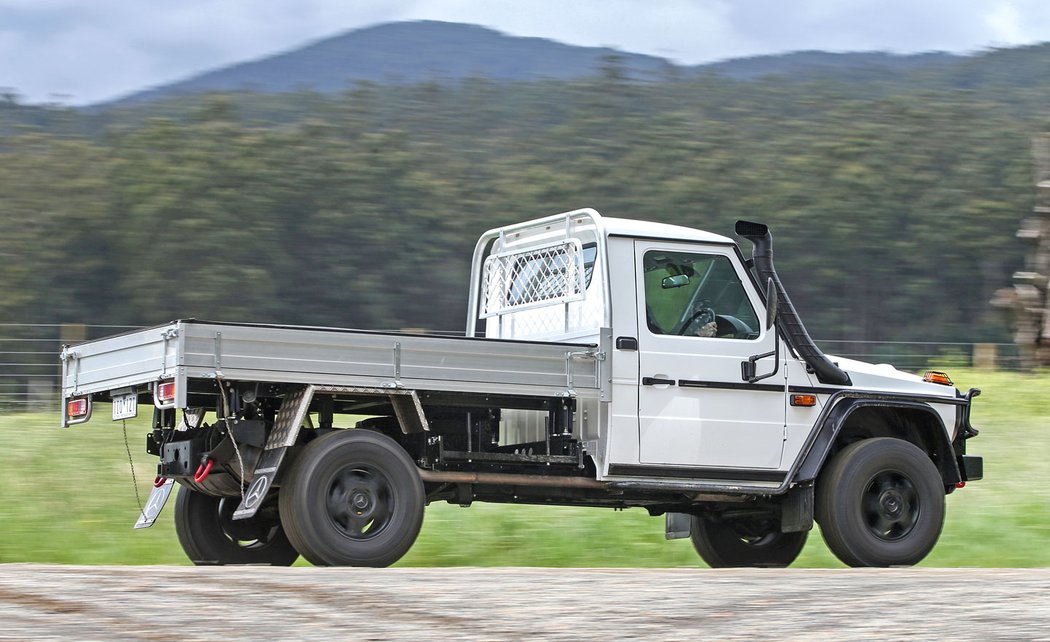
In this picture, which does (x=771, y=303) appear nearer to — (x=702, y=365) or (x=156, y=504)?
(x=702, y=365)

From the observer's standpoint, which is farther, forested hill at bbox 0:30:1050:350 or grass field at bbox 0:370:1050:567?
forested hill at bbox 0:30:1050:350

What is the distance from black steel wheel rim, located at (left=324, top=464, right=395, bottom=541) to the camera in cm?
856

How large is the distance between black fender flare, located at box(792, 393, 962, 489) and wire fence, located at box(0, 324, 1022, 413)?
26.7ft

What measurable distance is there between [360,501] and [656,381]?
205 centimetres

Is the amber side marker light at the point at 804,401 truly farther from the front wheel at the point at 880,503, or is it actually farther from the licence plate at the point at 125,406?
the licence plate at the point at 125,406

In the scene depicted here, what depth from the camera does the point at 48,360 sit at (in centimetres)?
2283

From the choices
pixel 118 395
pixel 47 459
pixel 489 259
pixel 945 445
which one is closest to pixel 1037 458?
pixel 945 445

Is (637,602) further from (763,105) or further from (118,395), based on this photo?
(763,105)

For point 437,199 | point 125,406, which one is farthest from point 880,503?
point 437,199

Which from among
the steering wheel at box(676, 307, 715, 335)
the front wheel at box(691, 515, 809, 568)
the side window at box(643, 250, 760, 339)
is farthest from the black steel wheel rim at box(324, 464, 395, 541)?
the front wheel at box(691, 515, 809, 568)

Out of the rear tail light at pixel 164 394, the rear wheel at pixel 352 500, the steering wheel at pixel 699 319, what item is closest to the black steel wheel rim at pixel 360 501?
the rear wheel at pixel 352 500

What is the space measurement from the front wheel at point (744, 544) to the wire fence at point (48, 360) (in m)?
6.95

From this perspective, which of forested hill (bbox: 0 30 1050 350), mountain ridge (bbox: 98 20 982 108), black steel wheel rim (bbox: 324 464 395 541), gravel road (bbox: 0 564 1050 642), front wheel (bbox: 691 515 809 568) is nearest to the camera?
gravel road (bbox: 0 564 1050 642)

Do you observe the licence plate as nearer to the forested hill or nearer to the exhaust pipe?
the exhaust pipe
